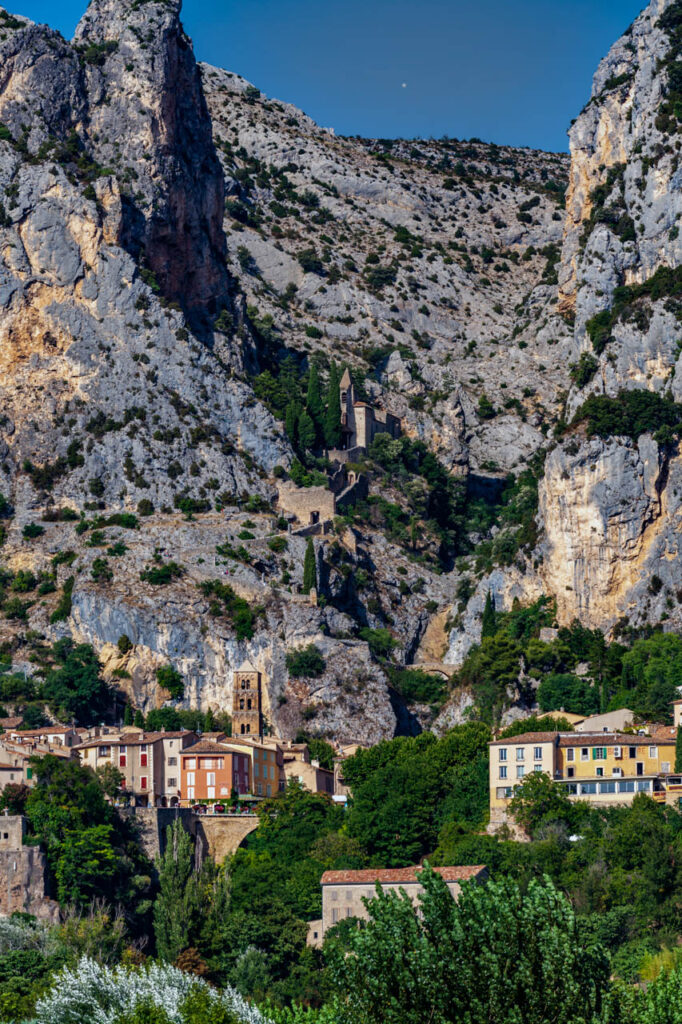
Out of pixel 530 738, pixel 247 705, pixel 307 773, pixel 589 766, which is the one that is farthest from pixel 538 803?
pixel 247 705

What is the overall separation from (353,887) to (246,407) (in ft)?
181

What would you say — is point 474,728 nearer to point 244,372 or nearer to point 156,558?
point 156,558

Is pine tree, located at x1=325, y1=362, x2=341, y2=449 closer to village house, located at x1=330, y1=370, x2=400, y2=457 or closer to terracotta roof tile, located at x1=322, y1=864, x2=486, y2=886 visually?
village house, located at x1=330, y1=370, x2=400, y2=457

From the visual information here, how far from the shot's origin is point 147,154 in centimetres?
13788

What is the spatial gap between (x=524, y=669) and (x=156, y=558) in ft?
75.1

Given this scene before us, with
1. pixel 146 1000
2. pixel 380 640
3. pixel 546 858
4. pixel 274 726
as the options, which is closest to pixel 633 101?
pixel 380 640

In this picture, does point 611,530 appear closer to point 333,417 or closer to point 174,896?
point 333,417

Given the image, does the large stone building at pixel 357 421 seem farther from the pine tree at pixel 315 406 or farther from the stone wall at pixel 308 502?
the stone wall at pixel 308 502

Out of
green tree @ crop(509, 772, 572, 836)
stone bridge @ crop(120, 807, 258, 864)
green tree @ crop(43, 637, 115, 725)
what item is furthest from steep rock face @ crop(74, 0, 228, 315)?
green tree @ crop(509, 772, 572, 836)

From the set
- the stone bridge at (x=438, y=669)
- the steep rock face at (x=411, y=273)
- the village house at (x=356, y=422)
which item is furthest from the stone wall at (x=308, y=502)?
the steep rock face at (x=411, y=273)

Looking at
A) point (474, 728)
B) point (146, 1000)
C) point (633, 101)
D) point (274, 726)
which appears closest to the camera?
point (146, 1000)

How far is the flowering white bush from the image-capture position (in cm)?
5281

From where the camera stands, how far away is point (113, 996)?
55156 mm

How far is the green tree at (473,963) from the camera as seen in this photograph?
43.9 metres
